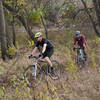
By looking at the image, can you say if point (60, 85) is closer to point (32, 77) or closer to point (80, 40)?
point (32, 77)

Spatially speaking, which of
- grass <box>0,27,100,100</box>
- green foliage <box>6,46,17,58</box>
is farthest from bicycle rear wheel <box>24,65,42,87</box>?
green foliage <box>6,46,17,58</box>

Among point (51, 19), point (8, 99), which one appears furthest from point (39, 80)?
point (51, 19)

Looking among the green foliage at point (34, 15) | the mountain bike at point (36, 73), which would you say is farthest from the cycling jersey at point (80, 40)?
the green foliage at point (34, 15)

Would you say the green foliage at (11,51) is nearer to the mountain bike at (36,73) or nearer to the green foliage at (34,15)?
the mountain bike at (36,73)

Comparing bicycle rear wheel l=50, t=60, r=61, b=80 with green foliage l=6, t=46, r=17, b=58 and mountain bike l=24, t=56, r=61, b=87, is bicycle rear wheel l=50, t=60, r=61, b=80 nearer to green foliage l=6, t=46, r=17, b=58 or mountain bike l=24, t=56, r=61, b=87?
mountain bike l=24, t=56, r=61, b=87

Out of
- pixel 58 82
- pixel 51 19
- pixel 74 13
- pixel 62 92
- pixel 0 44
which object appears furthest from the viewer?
pixel 51 19

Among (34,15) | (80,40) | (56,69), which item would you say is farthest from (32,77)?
(34,15)

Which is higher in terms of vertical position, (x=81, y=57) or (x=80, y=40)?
(x=80, y=40)

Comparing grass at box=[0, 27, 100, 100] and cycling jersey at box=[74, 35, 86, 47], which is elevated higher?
cycling jersey at box=[74, 35, 86, 47]

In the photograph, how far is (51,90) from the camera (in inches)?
228

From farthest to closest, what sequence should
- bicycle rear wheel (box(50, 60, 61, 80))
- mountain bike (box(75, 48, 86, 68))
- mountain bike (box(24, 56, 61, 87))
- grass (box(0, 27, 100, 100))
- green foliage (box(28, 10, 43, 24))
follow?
green foliage (box(28, 10, 43, 24)), mountain bike (box(75, 48, 86, 68)), bicycle rear wheel (box(50, 60, 61, 80)), mountain bike (box(24, 56, 61, 87)), grass (box(0, 27, 100, 100))

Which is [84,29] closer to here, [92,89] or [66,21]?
[66,21]

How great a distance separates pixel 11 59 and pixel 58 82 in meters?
2.75

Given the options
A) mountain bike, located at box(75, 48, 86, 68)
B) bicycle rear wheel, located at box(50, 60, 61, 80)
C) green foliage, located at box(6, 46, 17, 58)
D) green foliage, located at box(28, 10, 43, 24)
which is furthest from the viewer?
green foliage, located at box(28, 10, 43, 24)
